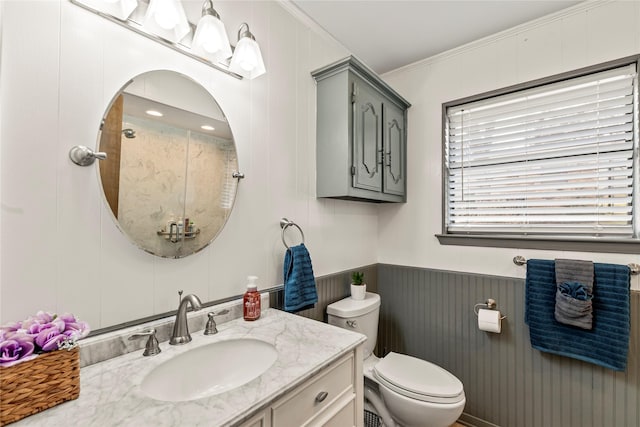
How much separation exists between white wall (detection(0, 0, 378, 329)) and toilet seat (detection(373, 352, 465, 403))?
0.85 meters

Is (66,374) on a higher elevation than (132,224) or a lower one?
lower

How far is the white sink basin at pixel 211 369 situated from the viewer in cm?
91

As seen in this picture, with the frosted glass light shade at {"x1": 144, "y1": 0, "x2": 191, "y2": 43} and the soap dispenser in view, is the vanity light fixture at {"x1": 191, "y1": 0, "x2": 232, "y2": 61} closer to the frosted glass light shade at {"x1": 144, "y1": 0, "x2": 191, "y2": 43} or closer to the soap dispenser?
the frosted glass light shade at {"x1": 144, "y1": 0, "x2": 191, "y2": 43}

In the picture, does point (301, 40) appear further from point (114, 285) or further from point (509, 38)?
point (114, 285)

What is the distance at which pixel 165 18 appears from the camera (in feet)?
3.22

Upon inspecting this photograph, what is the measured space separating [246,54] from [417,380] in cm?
179

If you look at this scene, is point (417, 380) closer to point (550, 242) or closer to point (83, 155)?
point (550, 242)

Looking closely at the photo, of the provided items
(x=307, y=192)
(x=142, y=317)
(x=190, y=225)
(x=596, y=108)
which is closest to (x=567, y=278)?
(x=596, y=108)

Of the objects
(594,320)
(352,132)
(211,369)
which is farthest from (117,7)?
(594,320)

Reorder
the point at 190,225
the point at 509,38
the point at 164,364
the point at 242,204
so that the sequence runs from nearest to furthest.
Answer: the point at 164,364 → the point at 190,225 → the point at 242,204 → the point at 509,38

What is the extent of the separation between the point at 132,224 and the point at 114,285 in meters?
0.20

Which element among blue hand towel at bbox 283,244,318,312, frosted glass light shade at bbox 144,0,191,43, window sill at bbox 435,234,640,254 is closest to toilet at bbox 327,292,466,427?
blue hand towel at bbox 283,244,318,312

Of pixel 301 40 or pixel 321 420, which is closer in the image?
pixel 321 420

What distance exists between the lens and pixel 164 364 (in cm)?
91
